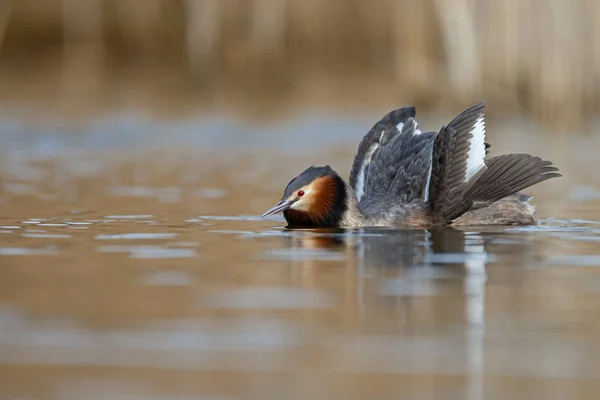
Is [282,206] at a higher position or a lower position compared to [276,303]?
higher

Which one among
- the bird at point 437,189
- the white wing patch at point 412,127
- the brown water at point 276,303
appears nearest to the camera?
the brown water at point 276,303

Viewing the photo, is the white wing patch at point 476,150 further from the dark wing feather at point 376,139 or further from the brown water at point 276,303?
the dark wing feather at point 376,139

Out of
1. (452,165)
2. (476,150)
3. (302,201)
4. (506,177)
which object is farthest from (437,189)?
(302,201)

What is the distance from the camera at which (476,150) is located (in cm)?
→ 940

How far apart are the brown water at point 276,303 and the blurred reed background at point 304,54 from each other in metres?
7.32

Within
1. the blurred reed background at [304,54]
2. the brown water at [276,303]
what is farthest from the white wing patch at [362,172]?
the blurred reed background at [304,54]

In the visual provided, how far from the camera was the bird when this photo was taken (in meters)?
9.31

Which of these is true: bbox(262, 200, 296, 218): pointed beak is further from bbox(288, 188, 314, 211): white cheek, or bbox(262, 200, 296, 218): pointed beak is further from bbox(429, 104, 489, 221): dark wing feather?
bbox(429, 104, 489, 221): dark wing feather

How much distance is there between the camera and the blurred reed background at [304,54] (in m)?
19.2

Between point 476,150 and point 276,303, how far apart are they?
12.4 ft

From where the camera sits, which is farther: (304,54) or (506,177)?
(304,54)

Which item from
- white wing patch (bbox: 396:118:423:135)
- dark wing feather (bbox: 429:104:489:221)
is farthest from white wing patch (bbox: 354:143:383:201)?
dark wing feather (bbox: 429:104:489:221)

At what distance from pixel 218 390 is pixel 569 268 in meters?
3.33

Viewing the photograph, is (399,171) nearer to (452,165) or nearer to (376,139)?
(452,165)
